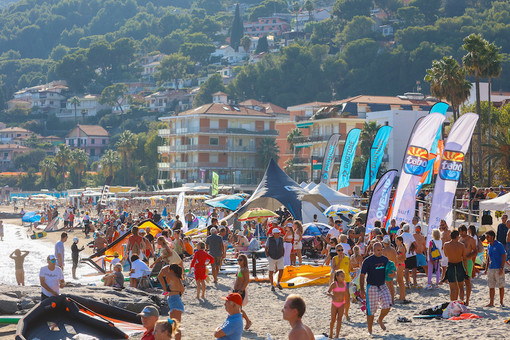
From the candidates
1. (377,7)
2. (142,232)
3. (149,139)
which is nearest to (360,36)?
(377,7)

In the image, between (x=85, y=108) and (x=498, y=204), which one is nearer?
(x=498, y=204)

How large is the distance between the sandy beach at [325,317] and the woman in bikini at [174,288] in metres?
1.43

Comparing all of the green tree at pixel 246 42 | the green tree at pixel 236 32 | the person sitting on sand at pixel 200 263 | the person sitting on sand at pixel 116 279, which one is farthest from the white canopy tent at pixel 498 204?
the green tree at pixel 236 32

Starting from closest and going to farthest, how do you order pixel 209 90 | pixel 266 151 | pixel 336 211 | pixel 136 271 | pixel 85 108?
pixel 136 271 → pixel 336 211 → pixel 266 151 → pixel 209 90 → pixel 85 108

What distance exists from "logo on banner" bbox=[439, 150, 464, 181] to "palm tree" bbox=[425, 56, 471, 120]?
24.1 metres

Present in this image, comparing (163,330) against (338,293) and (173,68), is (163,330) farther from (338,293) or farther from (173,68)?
(173,68)

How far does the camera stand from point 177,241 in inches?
736

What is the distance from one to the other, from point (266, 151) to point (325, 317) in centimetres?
6346

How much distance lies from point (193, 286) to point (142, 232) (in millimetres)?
2112

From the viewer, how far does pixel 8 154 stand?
128 metres

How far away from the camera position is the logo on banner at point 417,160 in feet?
61.0

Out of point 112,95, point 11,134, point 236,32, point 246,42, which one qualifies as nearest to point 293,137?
point 11,134

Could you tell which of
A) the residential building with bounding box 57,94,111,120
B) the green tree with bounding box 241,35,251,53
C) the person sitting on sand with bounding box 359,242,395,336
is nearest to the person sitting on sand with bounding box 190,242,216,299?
the person sitting on sand with bounding box 359,242,395,336

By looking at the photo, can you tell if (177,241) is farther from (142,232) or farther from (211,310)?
(211,310)
